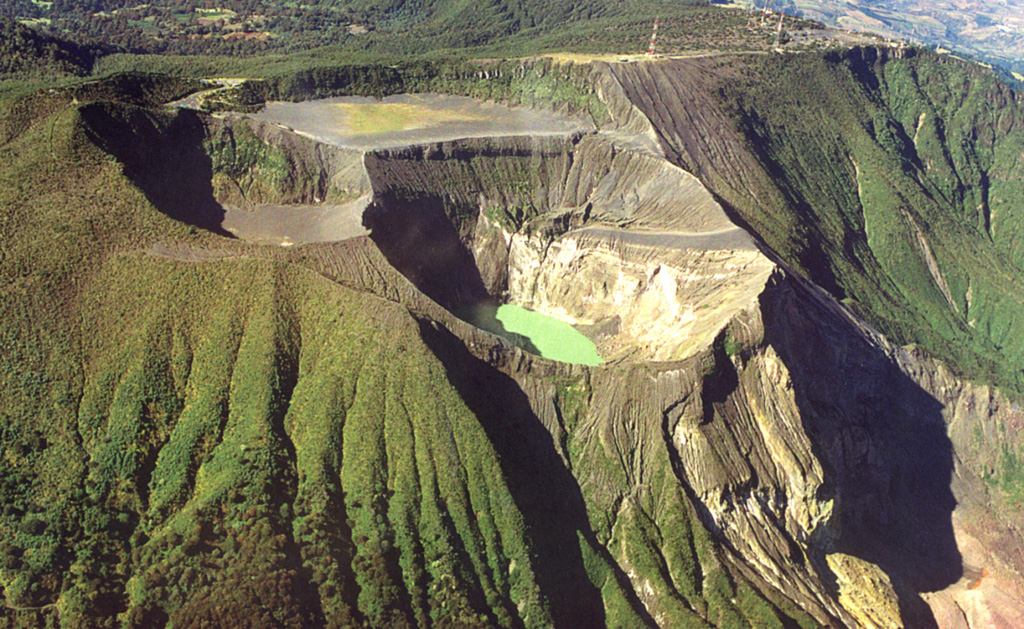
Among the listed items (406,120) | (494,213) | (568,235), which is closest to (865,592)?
(568,235)

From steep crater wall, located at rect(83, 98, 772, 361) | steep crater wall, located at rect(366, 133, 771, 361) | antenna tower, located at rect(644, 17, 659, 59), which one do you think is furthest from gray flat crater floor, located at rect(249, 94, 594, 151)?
antenna tower, located at rect(644, 17, 659, 59)

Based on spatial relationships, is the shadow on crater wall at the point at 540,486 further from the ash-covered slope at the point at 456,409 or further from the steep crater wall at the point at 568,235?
the steep crater wall at the point at 568,235

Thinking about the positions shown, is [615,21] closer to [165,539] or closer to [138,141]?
[138,141]

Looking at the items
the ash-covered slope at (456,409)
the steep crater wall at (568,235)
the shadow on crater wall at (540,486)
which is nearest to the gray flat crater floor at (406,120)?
the ash-covered slope at (456,409)

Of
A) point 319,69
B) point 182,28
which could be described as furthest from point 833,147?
point 182,28

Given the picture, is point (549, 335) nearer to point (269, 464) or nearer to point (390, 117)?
point (390, 117)

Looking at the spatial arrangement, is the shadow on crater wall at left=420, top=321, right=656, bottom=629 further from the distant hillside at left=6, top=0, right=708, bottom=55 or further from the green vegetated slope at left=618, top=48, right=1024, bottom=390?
the distant hillside at left=6, top=0, right=708, bottom=55
